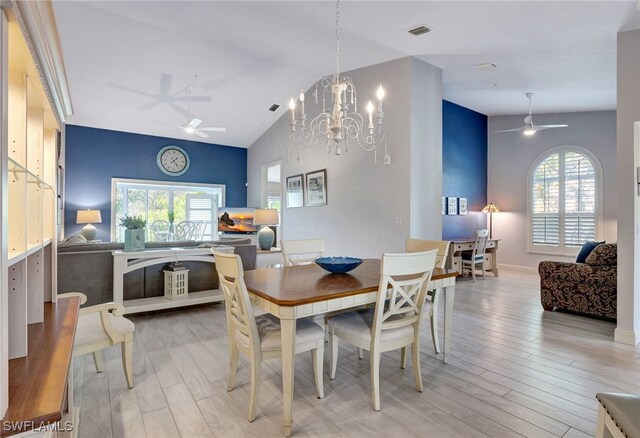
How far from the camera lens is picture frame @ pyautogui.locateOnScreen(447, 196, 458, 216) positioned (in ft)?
20.9

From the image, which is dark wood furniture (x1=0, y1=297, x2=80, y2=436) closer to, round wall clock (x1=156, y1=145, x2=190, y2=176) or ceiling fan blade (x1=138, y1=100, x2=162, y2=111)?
ceiling fan blade (x1=138, y1=100, x2=162, y2=111)

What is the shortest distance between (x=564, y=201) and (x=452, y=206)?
2129mm

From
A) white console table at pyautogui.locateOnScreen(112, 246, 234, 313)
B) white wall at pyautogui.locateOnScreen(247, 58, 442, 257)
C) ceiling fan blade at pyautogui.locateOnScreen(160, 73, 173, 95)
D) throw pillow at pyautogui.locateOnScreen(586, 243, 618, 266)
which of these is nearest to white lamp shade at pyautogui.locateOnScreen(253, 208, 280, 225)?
white wall at pyautogui.locateOnScreen(247, 58, 442, 257)

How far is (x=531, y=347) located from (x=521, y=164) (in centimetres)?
513

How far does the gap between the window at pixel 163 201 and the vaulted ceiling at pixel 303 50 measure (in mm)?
1475

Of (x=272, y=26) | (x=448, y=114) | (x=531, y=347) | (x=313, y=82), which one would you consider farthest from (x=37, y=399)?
(x=448, y=114)

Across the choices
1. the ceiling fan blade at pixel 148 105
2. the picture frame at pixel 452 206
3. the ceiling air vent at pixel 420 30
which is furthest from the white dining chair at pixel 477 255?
the ceiling fan blade at pixel 148 105

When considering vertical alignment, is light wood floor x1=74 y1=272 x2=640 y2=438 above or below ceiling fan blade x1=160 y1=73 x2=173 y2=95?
below

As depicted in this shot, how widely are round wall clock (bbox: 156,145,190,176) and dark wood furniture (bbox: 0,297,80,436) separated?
680cm

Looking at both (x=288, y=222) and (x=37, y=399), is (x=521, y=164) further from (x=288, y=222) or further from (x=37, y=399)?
(x=37, y=399)

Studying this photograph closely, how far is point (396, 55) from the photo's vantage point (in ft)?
15.1

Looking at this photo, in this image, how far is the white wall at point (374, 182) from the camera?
465 cm

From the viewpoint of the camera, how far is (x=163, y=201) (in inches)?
306

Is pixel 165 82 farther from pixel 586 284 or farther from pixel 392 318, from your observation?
pixel 586 284
